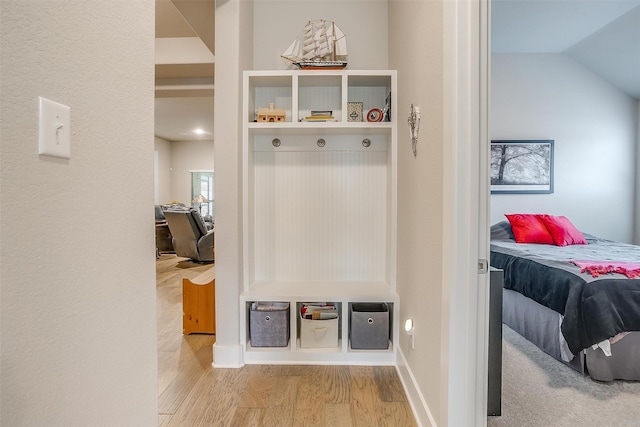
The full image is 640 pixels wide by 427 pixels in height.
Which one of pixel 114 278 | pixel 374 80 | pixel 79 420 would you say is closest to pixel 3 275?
pixel 114 278

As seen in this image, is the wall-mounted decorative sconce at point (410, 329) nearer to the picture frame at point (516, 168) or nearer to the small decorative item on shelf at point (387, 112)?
the small decorative item on shelf at point (387, 112)

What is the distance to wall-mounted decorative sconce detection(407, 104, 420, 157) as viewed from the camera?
5.65 feet

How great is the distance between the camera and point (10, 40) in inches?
23.5

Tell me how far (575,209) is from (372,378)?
149 inches

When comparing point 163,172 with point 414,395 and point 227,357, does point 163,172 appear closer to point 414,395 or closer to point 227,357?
point 227,357

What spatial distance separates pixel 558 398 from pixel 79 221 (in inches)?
95.2

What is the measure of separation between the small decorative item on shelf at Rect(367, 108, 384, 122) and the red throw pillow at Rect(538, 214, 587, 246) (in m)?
2.59

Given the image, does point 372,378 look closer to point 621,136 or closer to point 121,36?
point 121,36

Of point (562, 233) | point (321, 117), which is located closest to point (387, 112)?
point (321, 117)

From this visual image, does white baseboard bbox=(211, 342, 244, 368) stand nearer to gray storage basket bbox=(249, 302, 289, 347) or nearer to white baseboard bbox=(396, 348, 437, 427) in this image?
gray storage basket bbox=(249, 302, 289, 347)

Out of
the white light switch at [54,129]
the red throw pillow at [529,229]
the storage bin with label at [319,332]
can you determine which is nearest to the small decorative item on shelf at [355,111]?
the storage bin with label at [319,332]

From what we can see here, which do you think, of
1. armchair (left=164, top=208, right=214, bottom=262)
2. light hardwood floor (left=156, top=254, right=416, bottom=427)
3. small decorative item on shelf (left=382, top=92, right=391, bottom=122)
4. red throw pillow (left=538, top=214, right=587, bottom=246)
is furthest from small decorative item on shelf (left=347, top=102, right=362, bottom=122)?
armchair (left=164, top=208, right=214, bottom=262)

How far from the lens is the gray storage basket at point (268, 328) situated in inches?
88.0

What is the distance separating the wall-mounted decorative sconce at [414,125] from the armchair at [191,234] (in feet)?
14.0
